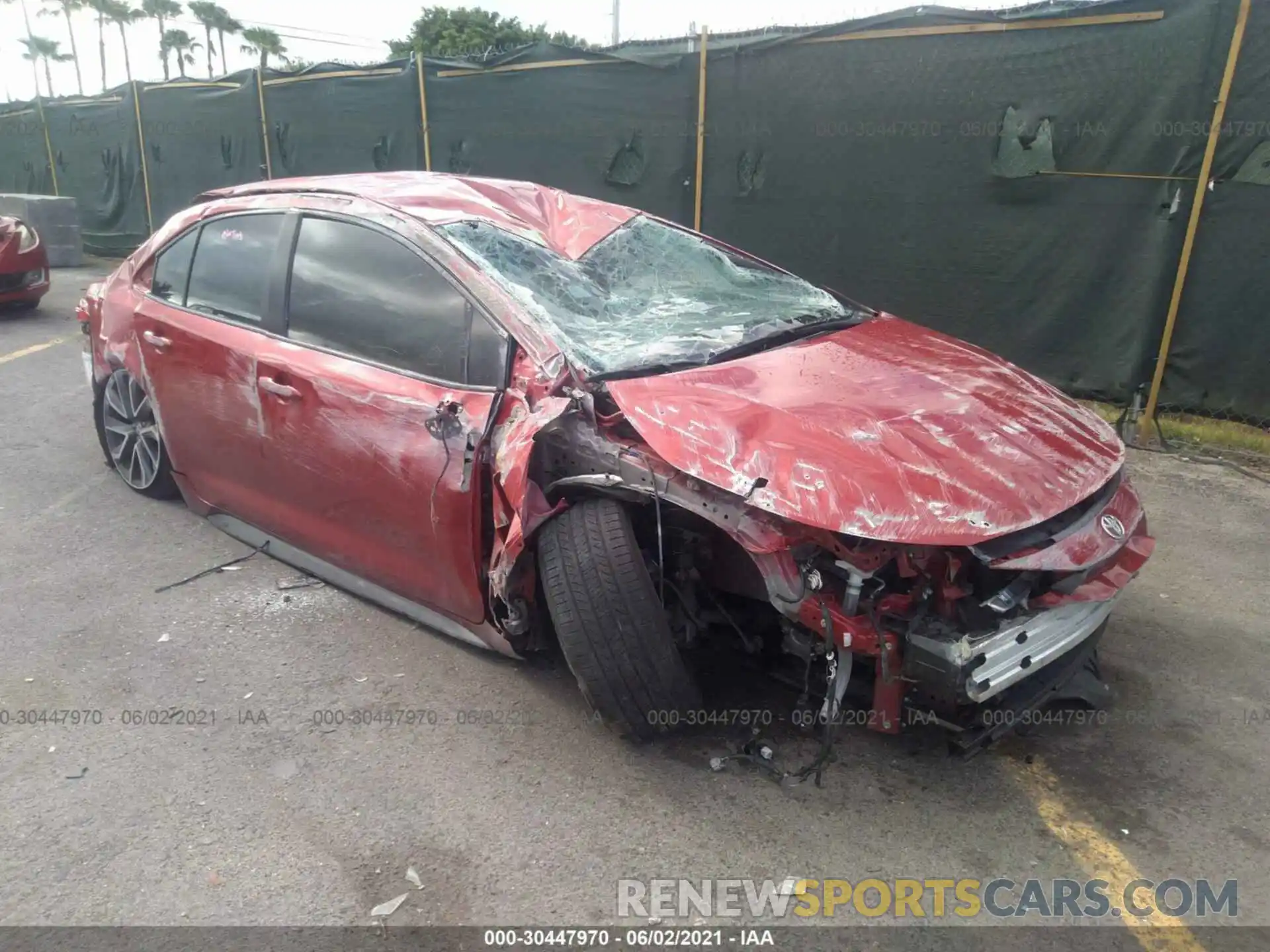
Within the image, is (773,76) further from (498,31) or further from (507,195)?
(498,31)

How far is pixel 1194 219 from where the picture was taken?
17.9 ft

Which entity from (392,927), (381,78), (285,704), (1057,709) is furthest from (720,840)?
(381,78)

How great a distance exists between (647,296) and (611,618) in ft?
4.47

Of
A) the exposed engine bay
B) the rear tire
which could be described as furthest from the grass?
the rear tire

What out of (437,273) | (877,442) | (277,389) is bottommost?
(277,389)

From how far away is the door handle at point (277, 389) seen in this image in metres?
3.41

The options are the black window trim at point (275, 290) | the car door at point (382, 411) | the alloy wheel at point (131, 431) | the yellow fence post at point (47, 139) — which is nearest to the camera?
the car door at point (382, 411)

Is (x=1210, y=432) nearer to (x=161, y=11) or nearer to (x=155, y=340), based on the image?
(x=155, y=340)

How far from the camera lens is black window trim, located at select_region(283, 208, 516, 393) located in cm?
291

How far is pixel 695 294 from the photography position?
11.8ft

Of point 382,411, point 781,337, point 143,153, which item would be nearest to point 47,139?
point 143,153

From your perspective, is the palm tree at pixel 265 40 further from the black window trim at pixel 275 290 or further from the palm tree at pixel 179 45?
the black window trim at pixel 275 290

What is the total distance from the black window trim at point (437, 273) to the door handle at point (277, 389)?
0.16 m

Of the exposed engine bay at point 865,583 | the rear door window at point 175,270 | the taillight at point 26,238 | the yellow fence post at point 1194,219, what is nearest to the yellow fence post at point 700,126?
the yellow fence post at point 1194,219
